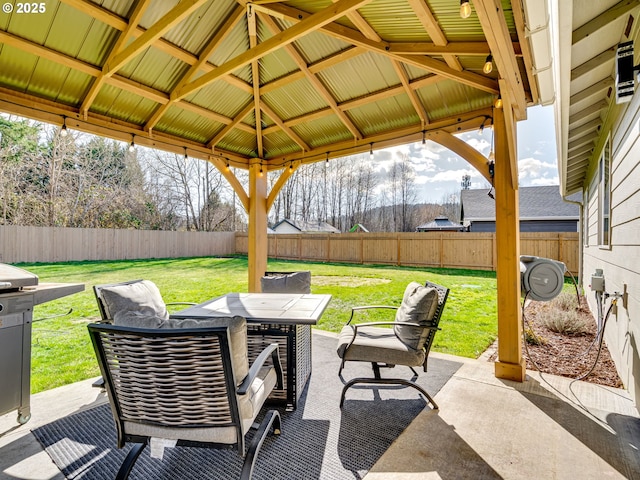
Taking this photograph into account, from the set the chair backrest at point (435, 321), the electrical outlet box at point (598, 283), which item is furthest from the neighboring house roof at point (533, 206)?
the chair backrest at point (435, 321)

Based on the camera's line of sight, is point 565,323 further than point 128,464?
Yes

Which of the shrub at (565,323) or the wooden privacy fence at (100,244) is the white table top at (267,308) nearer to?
the shrub at (565,323)

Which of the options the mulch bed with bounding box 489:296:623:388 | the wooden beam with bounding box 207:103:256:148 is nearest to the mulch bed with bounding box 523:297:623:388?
the mulch bed with bounding box 489:296:623:388

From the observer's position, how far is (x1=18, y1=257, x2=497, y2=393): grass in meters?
3.46

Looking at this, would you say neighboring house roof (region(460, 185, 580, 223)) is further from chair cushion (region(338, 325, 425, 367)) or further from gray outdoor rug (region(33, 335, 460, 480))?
gray outdoor rug (region(33, 335, 460, 480))

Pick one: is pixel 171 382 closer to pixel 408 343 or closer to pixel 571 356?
pixel 408 343

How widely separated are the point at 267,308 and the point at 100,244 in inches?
507

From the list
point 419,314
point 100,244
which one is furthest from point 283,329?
point 100,244

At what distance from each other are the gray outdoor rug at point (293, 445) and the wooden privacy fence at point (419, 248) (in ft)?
30.9

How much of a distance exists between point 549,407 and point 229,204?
1959cm

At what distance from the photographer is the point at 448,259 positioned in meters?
11.6

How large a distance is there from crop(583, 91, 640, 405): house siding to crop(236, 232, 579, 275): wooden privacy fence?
7662 mm

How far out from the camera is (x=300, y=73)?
3668 mm

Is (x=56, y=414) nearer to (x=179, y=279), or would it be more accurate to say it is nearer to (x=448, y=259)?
(x=179, y=279)
